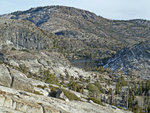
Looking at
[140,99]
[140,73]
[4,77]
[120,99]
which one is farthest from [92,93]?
[140,73]

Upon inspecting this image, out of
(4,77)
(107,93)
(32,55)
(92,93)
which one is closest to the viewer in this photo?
(4,77)

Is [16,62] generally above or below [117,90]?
above

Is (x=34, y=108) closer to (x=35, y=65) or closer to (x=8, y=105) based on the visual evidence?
(x=8, y=105)

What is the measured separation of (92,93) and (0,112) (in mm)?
93182

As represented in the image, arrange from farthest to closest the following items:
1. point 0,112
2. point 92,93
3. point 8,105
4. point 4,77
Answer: point 92,93, point 4,77, point 8,105, point 0,112

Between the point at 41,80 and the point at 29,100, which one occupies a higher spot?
the point at 29,100

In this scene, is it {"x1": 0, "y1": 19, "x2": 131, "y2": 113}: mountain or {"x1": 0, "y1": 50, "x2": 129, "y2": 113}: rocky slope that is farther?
{"x1": 0, "y1": 19, "x2": 131, "y2": 113}: mountain

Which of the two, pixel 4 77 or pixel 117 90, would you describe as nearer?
pixel 4 77

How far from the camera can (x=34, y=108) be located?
82.7 feet

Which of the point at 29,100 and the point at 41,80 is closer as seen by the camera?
the point at 29,100

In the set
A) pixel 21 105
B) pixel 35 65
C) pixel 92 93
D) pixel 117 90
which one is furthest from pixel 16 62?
pixel 21 105

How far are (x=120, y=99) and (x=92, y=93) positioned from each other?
761 inches

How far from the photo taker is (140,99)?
120 m

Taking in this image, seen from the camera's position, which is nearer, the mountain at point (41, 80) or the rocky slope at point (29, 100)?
the rocky slope at point (29, 100)
